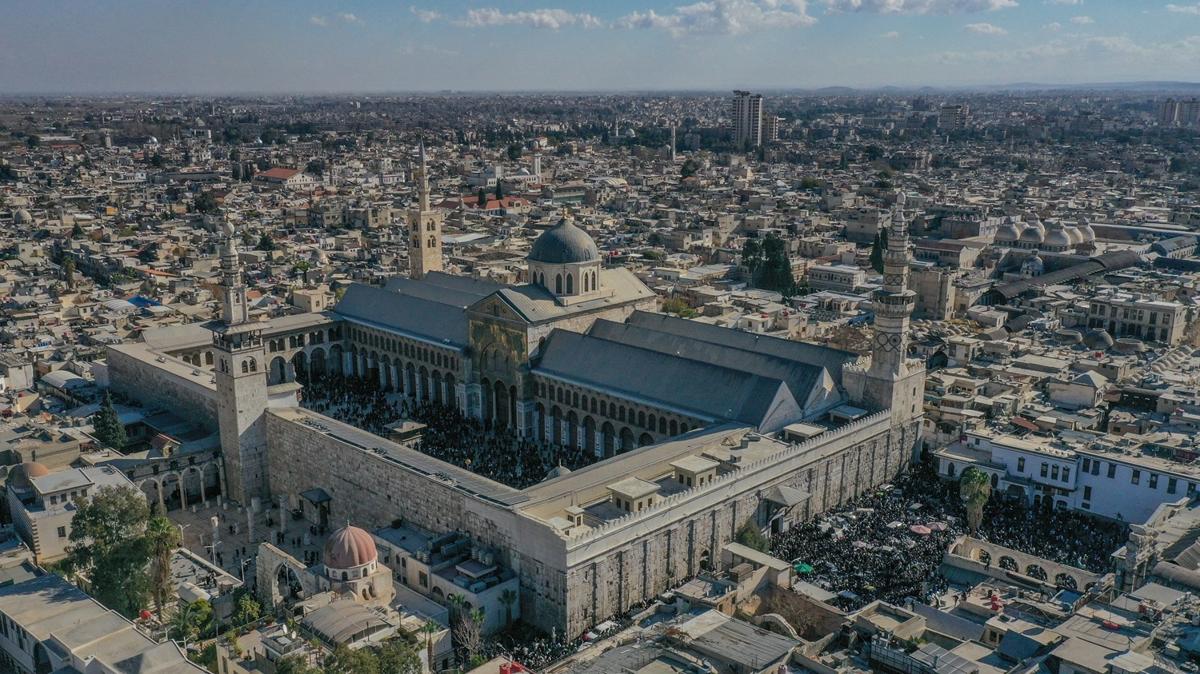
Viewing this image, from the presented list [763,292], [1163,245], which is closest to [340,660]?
[763,292]

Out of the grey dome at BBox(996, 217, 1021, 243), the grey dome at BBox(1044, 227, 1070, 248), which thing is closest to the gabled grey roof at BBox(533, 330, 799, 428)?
the grey dome at BBox(1044, 227, 1070, 248)

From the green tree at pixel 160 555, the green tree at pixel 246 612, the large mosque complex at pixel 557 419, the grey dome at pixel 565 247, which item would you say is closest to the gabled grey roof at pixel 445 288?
the large mosque complex at pixel 557 419

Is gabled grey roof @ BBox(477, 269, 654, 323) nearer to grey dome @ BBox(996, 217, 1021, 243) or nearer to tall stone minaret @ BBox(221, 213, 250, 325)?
tall stone minaret @ BBox(221, 213, 250, 325)

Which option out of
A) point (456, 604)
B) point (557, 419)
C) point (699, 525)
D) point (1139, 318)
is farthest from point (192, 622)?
point (1139, 318)

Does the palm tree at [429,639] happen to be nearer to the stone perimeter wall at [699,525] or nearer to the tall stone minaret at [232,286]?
the stone perimeter wall at [699,525]

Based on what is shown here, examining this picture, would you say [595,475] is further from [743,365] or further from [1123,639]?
[1123,639]

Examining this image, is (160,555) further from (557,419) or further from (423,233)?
(423,233)
